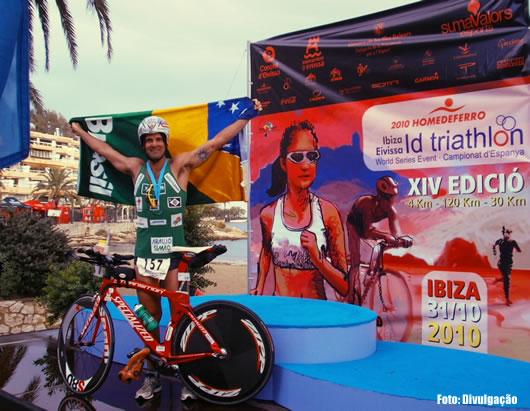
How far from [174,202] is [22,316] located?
16.1 feet

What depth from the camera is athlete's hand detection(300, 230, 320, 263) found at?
589cm

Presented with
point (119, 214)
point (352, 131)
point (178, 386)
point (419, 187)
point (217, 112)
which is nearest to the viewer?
point (178, 386)

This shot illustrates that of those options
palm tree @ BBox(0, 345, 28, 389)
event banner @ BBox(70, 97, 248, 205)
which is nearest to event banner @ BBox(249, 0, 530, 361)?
event banner @ BBox(70, 97, 248, 205)

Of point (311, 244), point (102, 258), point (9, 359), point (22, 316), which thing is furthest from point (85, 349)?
point (22, 316)

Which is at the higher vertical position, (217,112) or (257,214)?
(217,112)

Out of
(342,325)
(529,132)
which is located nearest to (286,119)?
(529,132)

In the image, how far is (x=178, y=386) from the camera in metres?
3.82

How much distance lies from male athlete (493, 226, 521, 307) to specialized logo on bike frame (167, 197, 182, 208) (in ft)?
9.76

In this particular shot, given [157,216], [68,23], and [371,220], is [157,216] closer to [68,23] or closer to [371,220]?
[371,220]

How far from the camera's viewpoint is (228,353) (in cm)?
337

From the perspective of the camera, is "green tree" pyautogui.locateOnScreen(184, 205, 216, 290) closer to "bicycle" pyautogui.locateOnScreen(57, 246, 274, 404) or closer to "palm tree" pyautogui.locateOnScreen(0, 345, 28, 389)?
"palm tree" pyautogui.locateOnScreen(0, 345, 28, 389)

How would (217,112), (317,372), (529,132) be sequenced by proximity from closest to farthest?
1. (317,372)
2. (529,132)
3. (217,112)

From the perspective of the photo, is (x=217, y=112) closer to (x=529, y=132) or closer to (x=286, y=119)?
(x=286, y=119)

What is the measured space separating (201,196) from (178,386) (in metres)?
1.73
